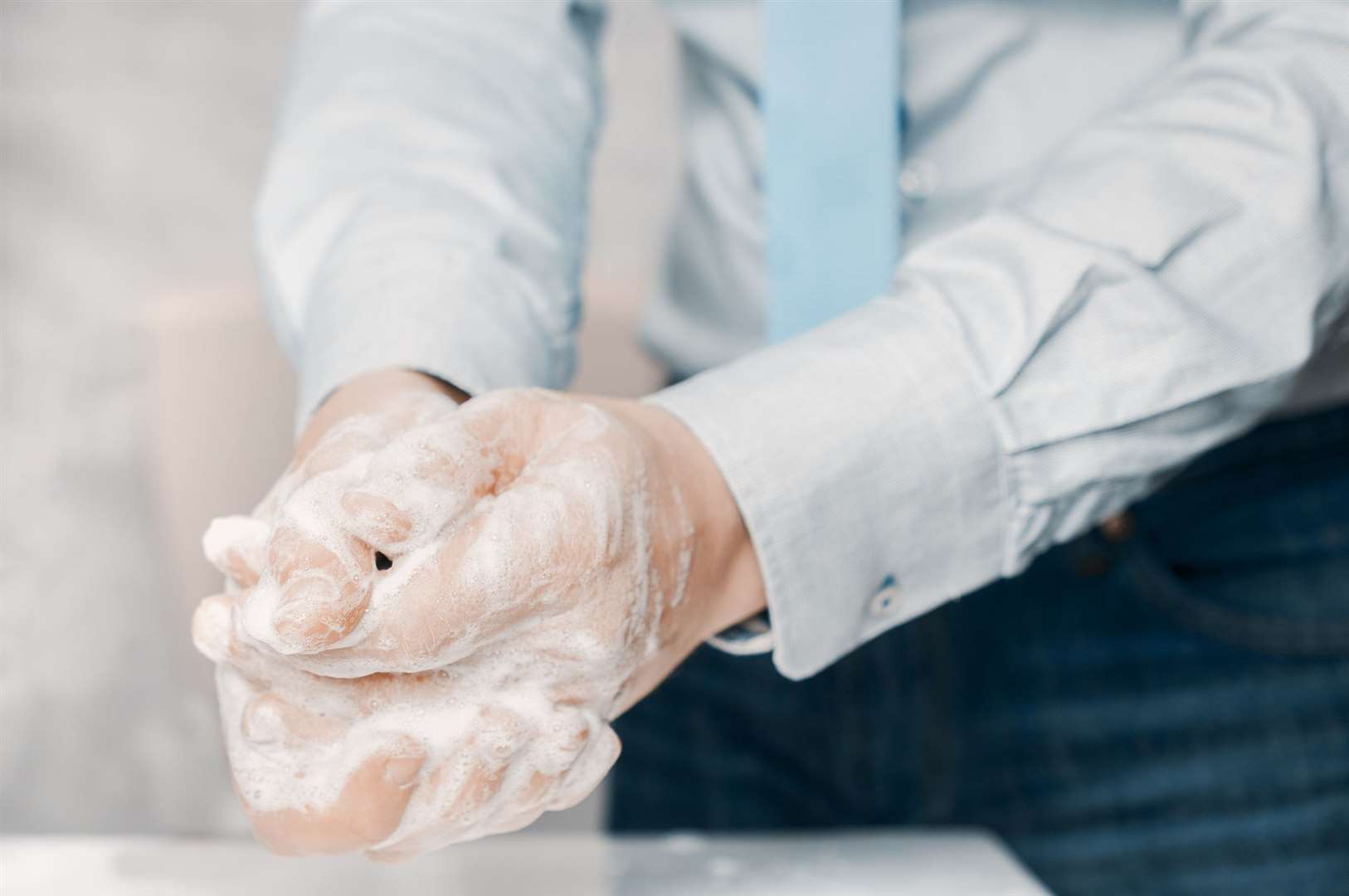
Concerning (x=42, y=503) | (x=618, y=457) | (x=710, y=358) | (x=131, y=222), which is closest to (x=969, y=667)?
(x=710, y=358)

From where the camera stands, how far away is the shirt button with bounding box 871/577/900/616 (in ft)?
1.26

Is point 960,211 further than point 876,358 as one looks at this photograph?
Yes

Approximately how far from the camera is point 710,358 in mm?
610

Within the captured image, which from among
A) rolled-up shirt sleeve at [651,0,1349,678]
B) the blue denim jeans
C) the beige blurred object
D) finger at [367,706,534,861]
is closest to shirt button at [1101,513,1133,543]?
the blue denim jeans

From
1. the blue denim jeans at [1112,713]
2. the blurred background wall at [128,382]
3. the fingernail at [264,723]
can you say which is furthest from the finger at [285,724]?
the blurred background wall at [128,382]

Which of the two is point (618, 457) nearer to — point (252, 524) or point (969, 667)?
point (252, 524)

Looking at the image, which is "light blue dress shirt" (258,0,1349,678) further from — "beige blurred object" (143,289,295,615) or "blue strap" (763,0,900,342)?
"beige blurred object" (143,289,295,615)

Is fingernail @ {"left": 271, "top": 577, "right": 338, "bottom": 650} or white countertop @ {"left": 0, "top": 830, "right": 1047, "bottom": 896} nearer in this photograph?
fingernail @ {"left": 271, "top": 577, "right": 338, "bottom": 650}

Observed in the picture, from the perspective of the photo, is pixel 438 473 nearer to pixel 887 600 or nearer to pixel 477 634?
pixel 477 634

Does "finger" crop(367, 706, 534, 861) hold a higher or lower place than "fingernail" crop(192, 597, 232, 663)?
lower

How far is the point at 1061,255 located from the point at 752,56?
240 millimetres

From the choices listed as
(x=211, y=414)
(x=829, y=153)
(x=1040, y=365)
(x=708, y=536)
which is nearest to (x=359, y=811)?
(x=708, y=536)

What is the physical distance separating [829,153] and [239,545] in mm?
319

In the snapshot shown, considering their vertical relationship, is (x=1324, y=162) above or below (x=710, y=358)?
above
